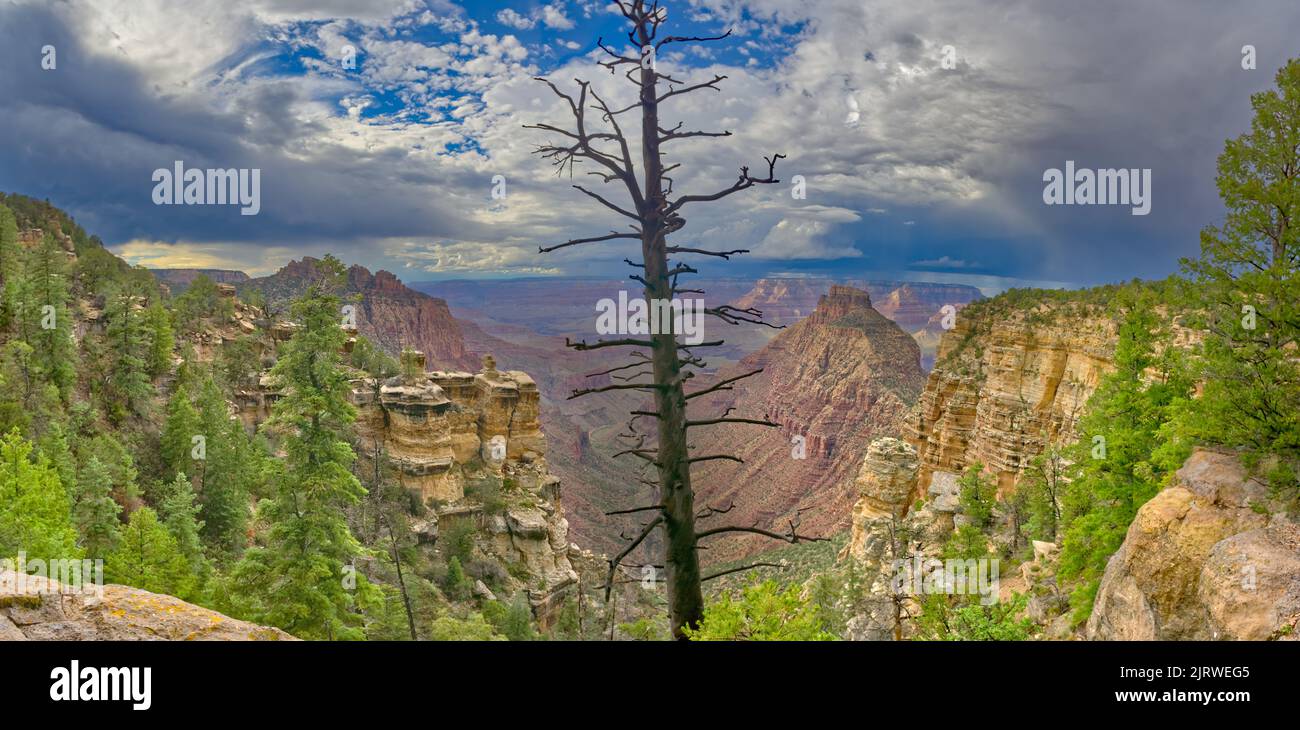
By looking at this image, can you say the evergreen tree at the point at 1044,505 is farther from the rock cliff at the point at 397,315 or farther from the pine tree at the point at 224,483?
the rock cliff at the point at 397,315

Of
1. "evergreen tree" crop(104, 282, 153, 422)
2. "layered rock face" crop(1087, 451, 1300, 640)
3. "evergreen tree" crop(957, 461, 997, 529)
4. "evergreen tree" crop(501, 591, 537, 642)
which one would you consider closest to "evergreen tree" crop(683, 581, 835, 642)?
"layered rock face" crop(1087, 451, 1300, 640)

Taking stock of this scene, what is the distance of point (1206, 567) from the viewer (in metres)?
8.74

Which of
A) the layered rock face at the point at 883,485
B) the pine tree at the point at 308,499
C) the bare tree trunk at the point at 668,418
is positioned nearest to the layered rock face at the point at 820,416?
the layered rock face at the point at 883,485

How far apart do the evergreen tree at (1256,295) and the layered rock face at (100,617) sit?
14.9 metres

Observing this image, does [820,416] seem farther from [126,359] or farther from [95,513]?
[95,513]

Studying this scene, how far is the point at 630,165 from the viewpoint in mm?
7207

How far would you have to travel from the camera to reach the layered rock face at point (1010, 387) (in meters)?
38.3

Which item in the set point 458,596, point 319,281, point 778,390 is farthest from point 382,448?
point 778,390

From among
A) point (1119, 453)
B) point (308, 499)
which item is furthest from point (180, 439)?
point (1119, 453)

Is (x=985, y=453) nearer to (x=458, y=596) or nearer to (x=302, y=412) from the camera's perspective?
(x=458, y=596)

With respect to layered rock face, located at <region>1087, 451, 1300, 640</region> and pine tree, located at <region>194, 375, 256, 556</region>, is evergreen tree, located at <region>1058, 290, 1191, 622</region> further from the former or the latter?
pine tree, located at <region>194, 375, 256, 556</region>

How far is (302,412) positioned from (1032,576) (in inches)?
909

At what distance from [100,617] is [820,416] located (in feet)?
442
